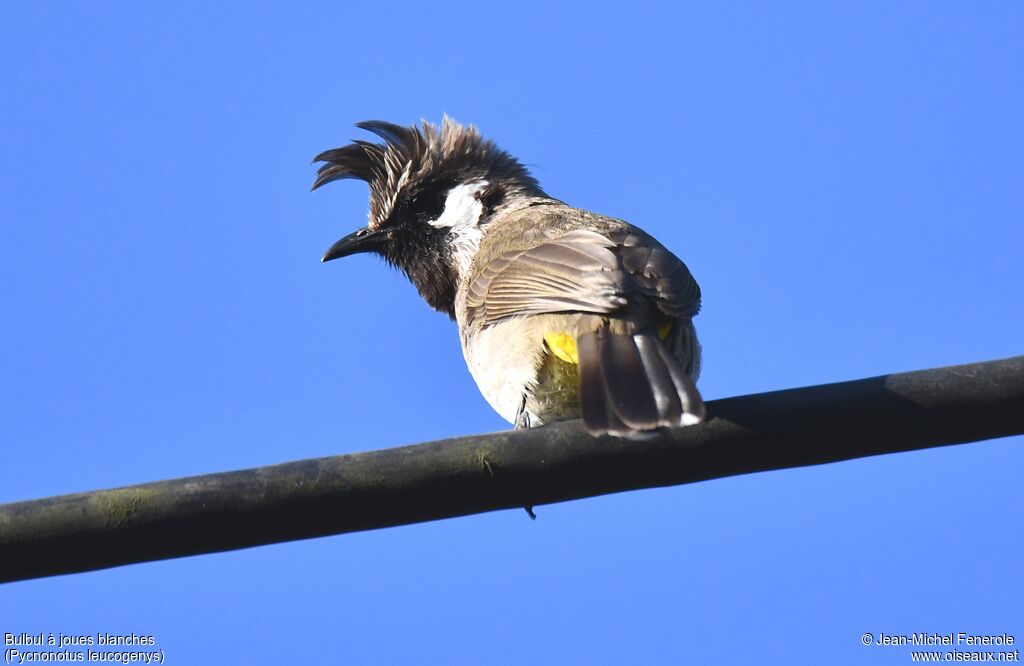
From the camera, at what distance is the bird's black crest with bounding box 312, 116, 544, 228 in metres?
7.90

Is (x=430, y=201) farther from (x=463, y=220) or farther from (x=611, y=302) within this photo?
(x=611, y=302)

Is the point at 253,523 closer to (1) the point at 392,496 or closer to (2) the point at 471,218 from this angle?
(1) the point at 392,496

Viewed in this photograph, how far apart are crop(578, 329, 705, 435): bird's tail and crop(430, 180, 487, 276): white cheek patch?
8.37 ft

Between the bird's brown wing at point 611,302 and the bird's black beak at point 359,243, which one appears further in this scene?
the bird's black beak at point 359,243

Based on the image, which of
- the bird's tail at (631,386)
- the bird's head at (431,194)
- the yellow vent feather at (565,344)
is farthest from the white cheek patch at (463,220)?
the bird's tail at (631,386)

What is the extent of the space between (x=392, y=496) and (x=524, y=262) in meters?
2.80

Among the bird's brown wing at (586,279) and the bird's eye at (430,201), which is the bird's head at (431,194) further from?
the bird's brown wing at (586,279)

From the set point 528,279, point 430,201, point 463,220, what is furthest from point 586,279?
point 430,201

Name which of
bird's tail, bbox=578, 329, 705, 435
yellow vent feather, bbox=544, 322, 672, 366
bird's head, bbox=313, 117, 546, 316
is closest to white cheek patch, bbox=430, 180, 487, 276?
bird's head, bbox=313, 117, 546, 316

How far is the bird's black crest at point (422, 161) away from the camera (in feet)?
25.9

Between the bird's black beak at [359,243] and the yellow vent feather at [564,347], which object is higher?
the bird's black beak at [359,243]

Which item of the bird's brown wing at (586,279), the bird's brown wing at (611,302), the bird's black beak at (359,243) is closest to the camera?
the bird's brown wing at (611,302)

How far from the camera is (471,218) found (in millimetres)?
7672

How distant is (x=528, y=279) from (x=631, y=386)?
4.99ft
